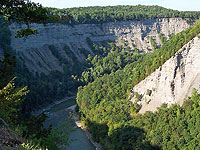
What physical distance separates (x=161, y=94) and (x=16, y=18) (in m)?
22.4

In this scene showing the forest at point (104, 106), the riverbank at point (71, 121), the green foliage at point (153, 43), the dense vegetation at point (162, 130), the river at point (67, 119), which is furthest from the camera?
the green foliage at point (153, 43)

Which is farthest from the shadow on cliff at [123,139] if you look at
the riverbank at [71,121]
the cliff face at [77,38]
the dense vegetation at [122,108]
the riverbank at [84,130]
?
the cliff face at [77,38]

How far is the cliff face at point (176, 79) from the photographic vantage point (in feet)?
84.8

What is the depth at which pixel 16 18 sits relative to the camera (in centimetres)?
884

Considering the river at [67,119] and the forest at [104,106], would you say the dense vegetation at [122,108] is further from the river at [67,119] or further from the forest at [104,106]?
the river at [67,119]

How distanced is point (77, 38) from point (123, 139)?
169ft

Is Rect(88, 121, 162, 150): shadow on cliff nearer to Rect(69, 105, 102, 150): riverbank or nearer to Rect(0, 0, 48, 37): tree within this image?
Rect(69, 105, 102, 150): riverbank

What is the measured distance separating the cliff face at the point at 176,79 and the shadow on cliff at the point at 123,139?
3.59m

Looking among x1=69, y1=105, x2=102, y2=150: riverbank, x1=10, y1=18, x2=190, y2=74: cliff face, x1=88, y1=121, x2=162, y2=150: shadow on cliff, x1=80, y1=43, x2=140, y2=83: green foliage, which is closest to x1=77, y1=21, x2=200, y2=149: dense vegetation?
x1=88, y1=121, x2=162, y2=150: shadow on cliff

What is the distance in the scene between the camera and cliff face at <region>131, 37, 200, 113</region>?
84.8 ft

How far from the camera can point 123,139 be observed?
26969 millimetres

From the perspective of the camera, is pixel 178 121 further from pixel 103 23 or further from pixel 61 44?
pixel 103 23

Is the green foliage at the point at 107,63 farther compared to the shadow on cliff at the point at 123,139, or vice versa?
the green foliage at the point at 107,63

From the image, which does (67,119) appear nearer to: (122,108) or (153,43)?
(122,108)
